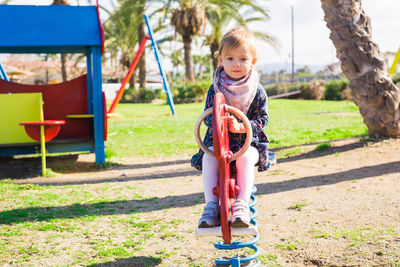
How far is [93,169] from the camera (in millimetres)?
7062

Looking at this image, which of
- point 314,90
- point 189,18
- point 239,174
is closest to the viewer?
point 239,174

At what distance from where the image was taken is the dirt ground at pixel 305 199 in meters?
3.03

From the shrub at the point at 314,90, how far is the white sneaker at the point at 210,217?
26892 mm

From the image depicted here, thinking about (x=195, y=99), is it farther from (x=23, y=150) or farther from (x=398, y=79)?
(x=23, y=150)

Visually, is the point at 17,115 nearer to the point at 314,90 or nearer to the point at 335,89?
the point at 335,89

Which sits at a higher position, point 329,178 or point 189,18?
point 189,18

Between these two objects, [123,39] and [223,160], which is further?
[123,39]

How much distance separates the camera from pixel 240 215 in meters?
2.33

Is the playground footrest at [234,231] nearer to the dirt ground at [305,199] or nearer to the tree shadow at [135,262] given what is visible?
the dirt ground at [305,199]

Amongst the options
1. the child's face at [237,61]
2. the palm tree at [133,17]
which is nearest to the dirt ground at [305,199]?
the child's face at [237,61]

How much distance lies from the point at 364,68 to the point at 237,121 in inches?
181

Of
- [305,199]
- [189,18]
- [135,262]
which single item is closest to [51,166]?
[305,199]

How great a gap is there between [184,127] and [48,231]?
8453mm

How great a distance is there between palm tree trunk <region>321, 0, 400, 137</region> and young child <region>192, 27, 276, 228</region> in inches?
165
